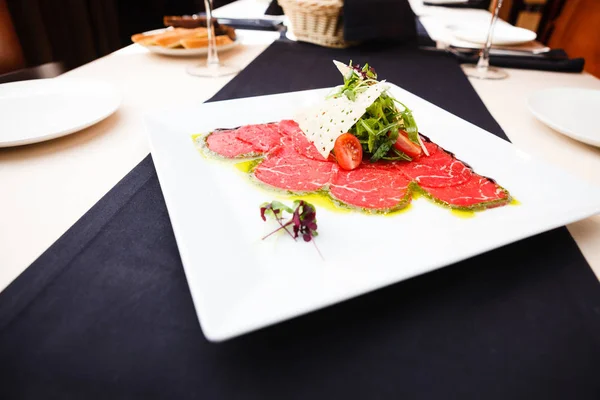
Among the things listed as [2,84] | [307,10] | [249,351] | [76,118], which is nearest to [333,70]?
[307,10]

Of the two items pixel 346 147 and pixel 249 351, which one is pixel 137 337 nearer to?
pixel 249 351

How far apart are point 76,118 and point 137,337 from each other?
2.86 feet

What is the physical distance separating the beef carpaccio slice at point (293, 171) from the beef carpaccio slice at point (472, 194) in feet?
0.87

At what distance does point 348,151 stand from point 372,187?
0.45 feet

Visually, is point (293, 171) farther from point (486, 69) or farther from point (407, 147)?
point (486, 69)

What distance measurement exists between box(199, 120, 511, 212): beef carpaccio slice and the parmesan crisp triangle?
0.11ft

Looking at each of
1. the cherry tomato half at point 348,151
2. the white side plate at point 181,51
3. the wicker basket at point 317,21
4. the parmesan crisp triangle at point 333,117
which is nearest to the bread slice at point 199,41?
the white side plate at point 181,51

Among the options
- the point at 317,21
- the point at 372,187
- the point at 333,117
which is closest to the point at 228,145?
the point at 333,117

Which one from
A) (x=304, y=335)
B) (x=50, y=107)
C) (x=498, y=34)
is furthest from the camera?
(x=498, y=34)

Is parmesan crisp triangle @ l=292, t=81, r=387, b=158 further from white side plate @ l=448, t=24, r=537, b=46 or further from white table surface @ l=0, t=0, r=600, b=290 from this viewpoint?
white side plate @ l=448, t=24, r=537, b=46

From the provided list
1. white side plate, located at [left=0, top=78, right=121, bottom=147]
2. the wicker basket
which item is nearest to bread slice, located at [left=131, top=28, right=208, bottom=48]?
the wicker basket

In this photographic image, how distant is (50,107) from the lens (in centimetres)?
124

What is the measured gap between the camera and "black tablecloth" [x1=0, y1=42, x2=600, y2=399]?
0.52 meters

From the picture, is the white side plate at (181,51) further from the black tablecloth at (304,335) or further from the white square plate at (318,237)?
the black tablecloth at (304,335)
